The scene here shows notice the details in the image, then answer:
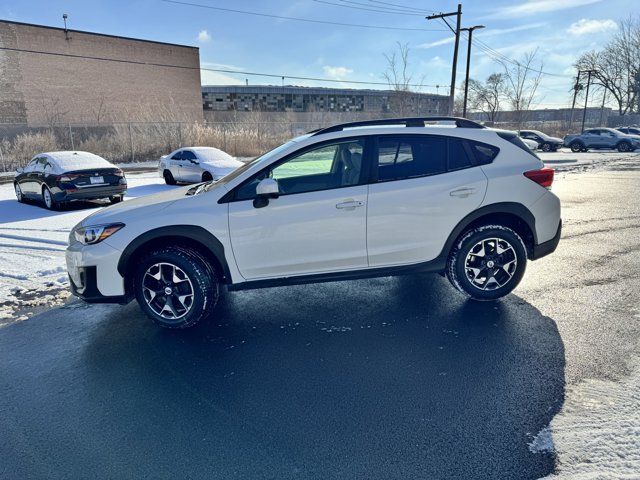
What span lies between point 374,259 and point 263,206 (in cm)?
120

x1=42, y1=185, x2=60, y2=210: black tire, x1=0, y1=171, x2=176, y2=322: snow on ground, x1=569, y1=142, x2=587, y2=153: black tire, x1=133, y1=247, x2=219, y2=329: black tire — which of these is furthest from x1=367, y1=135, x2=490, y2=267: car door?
x1=569, y1=142, x2=587, y2=153: black tire

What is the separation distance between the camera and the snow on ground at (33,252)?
511cm

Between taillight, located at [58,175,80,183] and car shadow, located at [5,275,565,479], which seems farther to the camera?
taillight, located at [58,175,80,183]

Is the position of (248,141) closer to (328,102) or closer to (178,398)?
(178,398)

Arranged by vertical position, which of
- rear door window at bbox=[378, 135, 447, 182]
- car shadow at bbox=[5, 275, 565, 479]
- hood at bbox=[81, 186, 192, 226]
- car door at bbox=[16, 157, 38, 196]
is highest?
rear door window at bbox=[378, 135, 447, 182]

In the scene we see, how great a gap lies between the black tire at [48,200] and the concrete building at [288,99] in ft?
148

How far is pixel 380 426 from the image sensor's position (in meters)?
2.73

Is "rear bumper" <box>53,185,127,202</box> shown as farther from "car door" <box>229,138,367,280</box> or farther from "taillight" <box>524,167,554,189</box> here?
"taillight" <box>524,167,554,189</box>

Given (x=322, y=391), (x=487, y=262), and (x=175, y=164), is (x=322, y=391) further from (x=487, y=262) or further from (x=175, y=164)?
(x=175, y=164)

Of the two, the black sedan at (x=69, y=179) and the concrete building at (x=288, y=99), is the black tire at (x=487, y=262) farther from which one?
the concrete building at (x=288, y=99)

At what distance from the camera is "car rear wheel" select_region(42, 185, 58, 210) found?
10.4 metres

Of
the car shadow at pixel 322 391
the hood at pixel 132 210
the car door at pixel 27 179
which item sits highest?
the hood at pixel 132 210

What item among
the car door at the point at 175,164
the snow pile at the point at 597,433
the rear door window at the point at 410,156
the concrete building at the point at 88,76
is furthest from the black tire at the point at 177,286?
the concrete building at the point at 88,76

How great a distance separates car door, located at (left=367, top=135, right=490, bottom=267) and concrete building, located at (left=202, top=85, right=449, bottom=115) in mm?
51491
